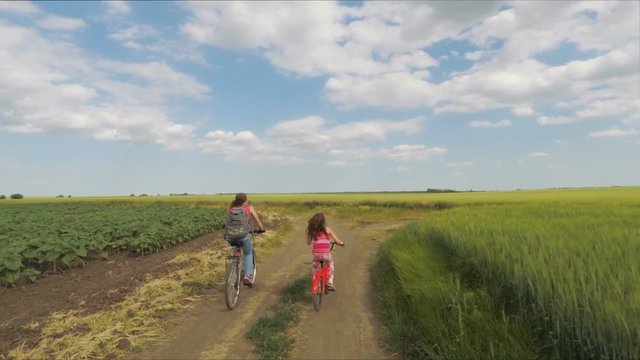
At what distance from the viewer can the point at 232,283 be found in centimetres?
1047

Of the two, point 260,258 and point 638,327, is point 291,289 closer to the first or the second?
point 260,258

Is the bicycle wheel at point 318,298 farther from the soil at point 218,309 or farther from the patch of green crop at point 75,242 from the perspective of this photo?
the patch of green crop at point 75,242

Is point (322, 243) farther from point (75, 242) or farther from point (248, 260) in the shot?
point (75, 242)

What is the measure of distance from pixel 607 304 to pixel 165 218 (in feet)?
79.0

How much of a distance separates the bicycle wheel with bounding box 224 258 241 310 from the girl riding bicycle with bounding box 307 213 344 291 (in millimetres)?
1811

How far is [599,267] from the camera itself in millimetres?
6832

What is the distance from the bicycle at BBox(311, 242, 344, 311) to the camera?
33.8ft

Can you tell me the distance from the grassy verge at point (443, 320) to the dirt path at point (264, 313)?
0.50 m

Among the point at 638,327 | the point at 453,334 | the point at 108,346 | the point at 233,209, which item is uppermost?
the point at 233,209

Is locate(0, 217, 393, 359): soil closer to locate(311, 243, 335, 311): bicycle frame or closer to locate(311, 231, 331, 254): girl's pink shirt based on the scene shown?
locate(311, 243, 335, 311): bicycle frame

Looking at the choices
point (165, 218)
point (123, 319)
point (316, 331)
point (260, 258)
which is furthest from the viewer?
point (165, 218)

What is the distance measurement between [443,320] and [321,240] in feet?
13.7

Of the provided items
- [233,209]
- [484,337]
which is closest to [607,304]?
[484,337]

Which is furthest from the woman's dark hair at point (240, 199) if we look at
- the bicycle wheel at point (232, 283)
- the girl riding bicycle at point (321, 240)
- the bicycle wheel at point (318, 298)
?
the bicycle wheel at point (318, 298)
